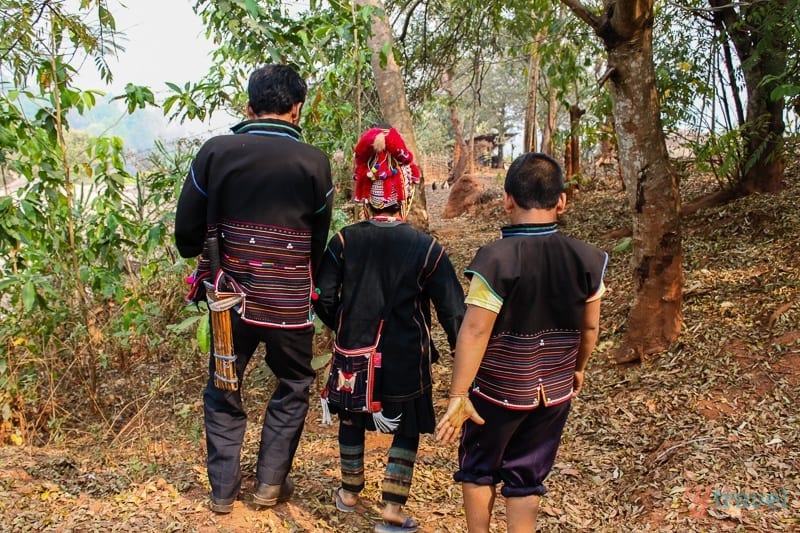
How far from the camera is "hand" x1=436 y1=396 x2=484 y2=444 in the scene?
2.29m

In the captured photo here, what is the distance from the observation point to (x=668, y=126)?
6238 mm

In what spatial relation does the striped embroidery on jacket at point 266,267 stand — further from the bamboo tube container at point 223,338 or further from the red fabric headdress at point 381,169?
the red fabric headdress at point 381,169

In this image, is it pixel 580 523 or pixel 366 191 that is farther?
pixel 580 523

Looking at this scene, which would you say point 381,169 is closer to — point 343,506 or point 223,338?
point 223,338

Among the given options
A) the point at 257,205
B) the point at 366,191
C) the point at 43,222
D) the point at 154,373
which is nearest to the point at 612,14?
the point at 366,191

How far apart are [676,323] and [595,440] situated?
1.16m

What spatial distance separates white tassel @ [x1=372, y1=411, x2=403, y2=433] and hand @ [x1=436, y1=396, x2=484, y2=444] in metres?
0.47

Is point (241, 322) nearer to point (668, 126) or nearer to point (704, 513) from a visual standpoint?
point (704, 513)

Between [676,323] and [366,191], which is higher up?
[366,191]

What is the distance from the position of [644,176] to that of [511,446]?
250 cm

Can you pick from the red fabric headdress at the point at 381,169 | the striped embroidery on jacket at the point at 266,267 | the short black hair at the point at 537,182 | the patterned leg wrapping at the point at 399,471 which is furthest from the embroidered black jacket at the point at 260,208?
→ the short black hair at the point at 537,182

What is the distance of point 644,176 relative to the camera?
14.2 feet

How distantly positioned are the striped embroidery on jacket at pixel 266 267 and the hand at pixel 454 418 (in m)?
0.76

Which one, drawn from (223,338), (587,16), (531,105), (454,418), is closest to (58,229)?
(223,338)
